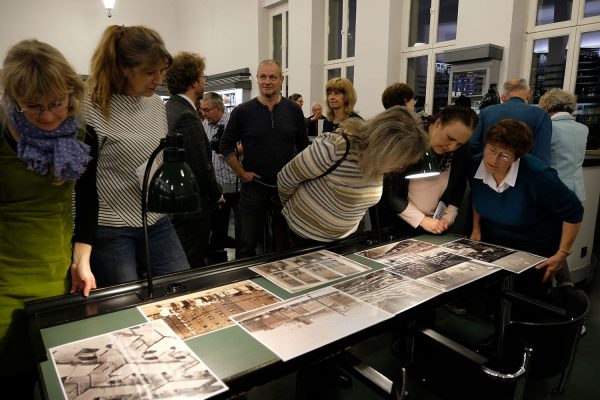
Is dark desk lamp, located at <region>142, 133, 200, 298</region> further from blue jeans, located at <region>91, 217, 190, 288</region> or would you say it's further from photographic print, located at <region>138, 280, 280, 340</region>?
blue jeans, located at <region>91, 217, 190, 288</region>

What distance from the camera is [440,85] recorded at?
18.7 ft

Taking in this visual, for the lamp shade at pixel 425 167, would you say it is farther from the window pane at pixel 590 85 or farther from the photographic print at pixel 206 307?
the window pane at pixel 590 85

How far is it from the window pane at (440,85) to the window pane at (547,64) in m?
1.11

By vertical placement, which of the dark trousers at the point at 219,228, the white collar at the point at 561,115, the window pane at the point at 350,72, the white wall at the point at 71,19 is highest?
the white wall at the point at 71,19

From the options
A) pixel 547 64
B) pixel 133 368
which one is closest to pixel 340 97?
pixel 133 368

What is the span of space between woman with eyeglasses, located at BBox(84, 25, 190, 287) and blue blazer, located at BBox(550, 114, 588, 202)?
2.93m

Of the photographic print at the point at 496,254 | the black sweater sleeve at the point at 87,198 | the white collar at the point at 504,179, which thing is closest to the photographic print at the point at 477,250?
the photographic print at the point at 496,254

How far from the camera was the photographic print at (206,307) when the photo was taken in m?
1.12

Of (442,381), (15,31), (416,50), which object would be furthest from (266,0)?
(442,381)

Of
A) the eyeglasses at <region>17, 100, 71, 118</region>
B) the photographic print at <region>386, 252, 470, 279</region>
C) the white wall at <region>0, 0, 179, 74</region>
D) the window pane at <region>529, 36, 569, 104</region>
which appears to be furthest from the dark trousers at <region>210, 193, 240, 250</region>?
the white wall at <region>0, 0, 179, 74</region>

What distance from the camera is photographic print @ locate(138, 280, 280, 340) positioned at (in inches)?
44.0

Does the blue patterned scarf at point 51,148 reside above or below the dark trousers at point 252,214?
above

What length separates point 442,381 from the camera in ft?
6.10

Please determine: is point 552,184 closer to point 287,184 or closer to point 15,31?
point 287,184
